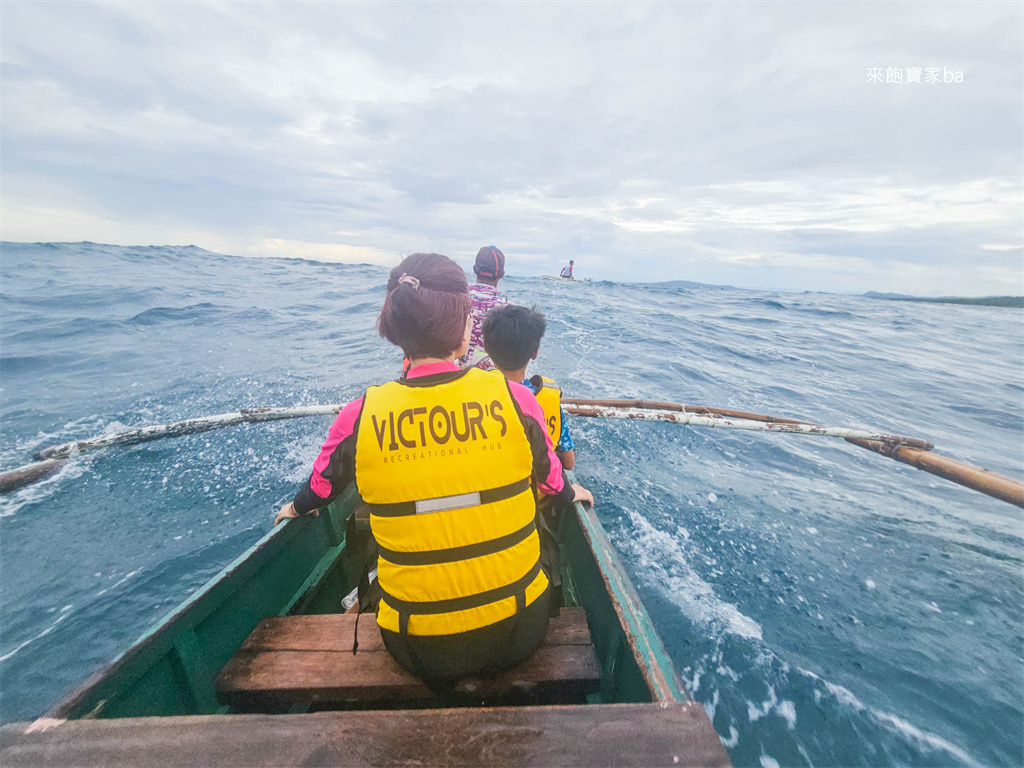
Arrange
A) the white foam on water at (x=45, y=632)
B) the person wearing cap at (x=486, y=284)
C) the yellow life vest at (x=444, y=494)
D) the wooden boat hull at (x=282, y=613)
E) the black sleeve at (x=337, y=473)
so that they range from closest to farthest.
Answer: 1. the wooden boat hull at (x=282, y=613)
2. the yellow life vest at (x=444, y=494)
3. the black sleeve at (x=337, y=473)
4. the white foam on water at (x=45, y=632)
5. the person wearing cap at (x=486, y=284)

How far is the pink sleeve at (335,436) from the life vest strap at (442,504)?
15.8 inches

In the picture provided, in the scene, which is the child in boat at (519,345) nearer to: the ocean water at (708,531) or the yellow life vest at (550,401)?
the yellow life vest at (550,401)

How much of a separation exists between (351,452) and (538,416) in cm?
89

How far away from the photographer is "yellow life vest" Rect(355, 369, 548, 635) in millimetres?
1640

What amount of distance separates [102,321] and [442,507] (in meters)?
22.4

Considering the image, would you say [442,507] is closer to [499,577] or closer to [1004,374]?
[499,577]

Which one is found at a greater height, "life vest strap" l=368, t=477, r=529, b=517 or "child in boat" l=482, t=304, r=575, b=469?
"child in boat" l=482, t=304, r=575, b=469

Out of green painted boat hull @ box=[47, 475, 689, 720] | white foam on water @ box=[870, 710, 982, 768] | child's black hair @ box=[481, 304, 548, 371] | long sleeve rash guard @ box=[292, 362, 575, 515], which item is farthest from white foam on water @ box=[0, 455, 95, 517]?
white foam on water @ box=[870, 710, 982, 768]

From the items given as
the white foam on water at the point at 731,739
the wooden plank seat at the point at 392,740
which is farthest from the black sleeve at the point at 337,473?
the white foam on water at the point at 731,739

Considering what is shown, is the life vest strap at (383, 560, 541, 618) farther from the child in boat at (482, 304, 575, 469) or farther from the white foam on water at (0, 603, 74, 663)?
the white foam on water at (0, 603, 74, 663)

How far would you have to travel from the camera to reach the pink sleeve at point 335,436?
1.91 m

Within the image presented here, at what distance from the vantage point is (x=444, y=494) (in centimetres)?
164

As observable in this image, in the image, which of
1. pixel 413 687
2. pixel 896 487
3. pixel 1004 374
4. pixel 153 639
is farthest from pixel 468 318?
pixel 1004 374

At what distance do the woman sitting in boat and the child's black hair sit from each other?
1.34m
